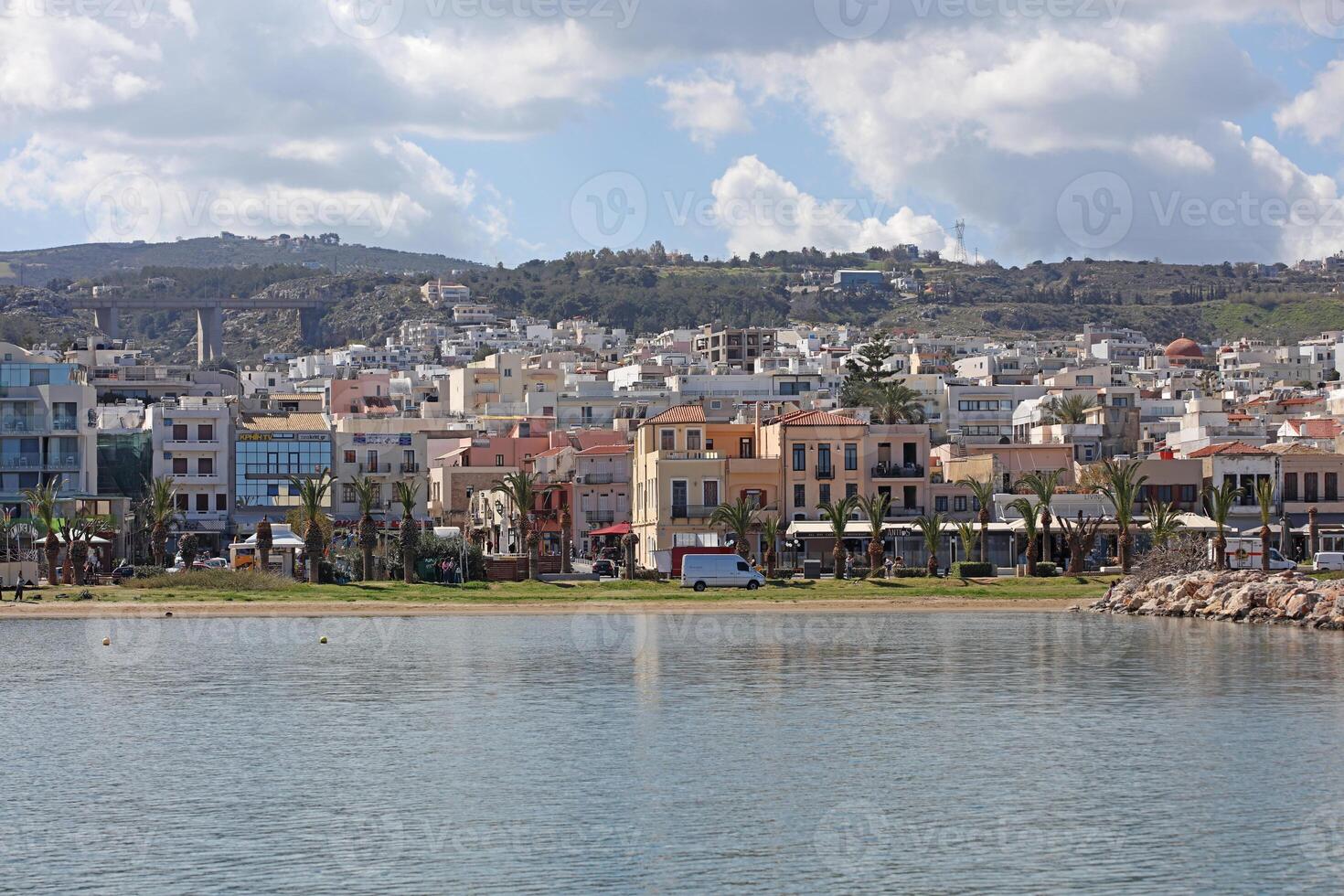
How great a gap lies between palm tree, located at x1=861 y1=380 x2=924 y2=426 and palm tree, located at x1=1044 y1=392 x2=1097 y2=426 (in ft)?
31.7

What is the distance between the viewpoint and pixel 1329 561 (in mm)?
84688

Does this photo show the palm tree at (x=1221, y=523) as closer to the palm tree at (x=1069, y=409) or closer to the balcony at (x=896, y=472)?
the balcony at (x=896, y=472)

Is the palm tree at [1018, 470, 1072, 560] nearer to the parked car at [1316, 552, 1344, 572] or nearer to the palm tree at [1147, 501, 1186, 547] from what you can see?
the palm tree at [1147, 501, 1186, 547]

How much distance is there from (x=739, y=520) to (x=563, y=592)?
12.8 metres

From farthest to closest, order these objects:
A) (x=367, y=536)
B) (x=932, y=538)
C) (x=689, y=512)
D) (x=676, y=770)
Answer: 1. (x=689, y=512)
2. (x=932, y=538)
3. (x=367, y=536)
4. (x=676, y=770)

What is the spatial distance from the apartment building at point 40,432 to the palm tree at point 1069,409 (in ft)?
209

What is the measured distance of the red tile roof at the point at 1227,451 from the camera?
102 metres

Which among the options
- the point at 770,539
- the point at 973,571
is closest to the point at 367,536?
the point at 770,539

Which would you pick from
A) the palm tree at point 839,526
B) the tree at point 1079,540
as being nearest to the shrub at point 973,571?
the tree at point 1079,540

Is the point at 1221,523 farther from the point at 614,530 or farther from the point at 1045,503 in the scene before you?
the point at 614,530

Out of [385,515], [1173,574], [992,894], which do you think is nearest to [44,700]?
[992,894]

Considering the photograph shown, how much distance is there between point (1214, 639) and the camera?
62594 mm

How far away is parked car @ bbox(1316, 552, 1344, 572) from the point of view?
276 feet

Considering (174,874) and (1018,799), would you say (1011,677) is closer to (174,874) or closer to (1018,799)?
(1018,799)
